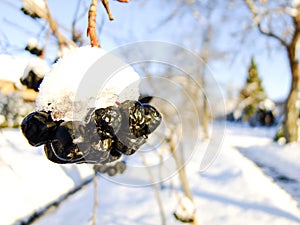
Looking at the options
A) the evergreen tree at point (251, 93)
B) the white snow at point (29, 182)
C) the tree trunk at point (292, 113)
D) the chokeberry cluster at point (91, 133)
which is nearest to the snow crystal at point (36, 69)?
the chokeberry cluster at point (91, 133)

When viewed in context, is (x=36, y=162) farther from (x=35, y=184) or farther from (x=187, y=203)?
(x=187, y=203)

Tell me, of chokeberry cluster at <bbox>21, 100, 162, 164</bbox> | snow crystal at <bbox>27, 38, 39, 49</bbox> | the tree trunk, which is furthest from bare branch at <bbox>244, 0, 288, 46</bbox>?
chokeberry cluster at <bbox>21, 100, 162, 164</bbox>

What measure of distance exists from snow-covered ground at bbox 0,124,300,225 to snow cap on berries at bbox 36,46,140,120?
6.97 ft

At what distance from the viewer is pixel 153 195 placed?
4.48 metres

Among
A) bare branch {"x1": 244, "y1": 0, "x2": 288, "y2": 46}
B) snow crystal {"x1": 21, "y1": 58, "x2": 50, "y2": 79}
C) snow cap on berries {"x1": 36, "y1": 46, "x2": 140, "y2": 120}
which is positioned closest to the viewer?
snow cap on berries {"x1": 36, "y1": 46, "x2": 140, "y2": 120}

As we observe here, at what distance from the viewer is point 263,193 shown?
3.99 m

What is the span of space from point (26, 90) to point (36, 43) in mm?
456

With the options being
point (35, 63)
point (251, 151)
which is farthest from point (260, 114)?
point (35, 63)

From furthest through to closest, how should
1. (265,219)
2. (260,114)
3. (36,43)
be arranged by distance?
(260,114), (265,219), (36,43)

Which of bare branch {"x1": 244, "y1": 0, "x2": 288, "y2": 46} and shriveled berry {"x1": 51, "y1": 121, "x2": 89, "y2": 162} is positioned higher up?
shriveled berry {"x1": 51, "y1": 121, "x2": 89, "y2": 162}

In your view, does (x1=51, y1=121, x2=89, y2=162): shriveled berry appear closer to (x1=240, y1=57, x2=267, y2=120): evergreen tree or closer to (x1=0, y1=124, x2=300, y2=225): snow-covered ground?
(x1=0, y1=124, x2=300, y2=225): snow-covered ground

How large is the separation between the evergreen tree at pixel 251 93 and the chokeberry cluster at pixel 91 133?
68.4 feet

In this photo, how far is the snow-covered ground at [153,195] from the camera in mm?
3482

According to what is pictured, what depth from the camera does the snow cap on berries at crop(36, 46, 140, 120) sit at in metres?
0.52
